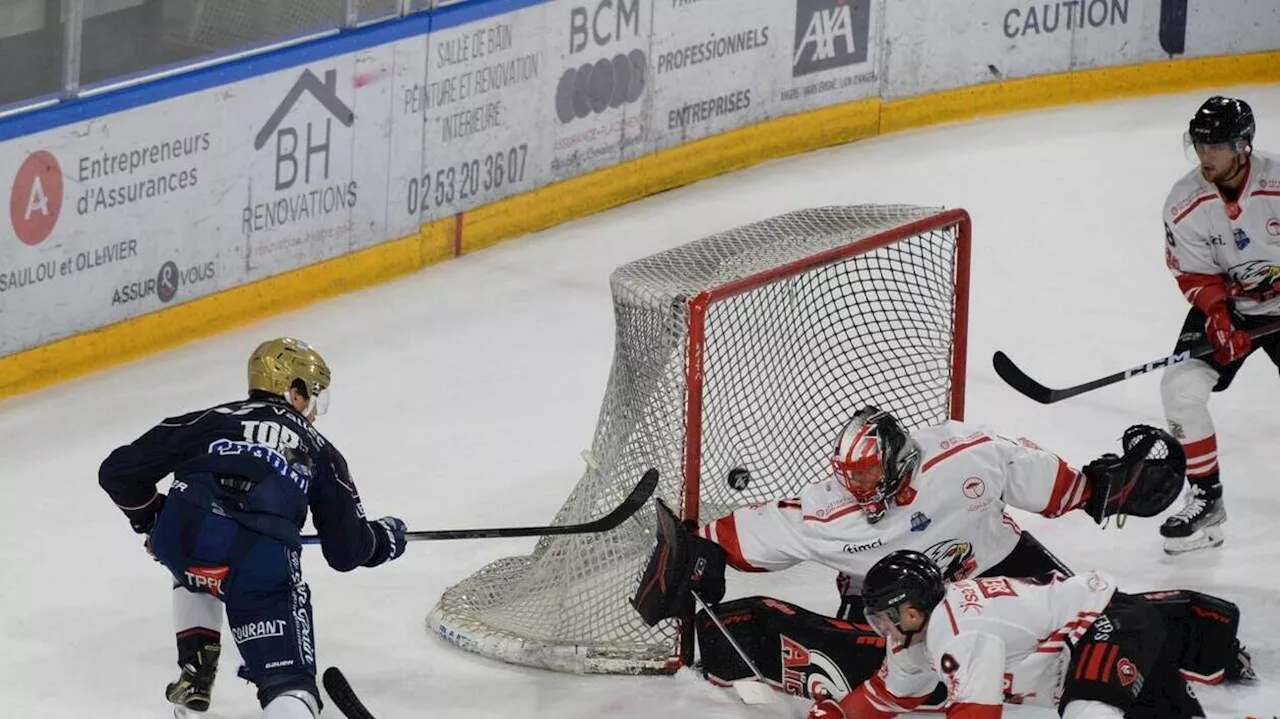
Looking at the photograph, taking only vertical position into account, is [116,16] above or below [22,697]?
above

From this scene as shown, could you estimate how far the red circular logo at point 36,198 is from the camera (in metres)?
7.34

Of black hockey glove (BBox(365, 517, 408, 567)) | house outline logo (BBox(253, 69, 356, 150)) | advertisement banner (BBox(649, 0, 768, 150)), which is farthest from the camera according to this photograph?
advertisement banner (BBox(649, 0, 768, 150))

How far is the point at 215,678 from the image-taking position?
554 cm

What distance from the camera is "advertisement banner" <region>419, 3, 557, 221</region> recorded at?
28.0 feet

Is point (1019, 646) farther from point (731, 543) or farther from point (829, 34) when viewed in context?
point (829, 34)

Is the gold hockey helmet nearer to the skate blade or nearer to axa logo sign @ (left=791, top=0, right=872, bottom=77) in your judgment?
the skate blade

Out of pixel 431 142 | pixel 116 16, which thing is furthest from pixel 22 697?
pixel 431 142

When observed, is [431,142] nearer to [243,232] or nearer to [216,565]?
[243,232]

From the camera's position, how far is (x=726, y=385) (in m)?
5.95

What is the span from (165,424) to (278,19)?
10.3ft

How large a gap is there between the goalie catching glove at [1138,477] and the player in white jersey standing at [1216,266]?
1.93ft

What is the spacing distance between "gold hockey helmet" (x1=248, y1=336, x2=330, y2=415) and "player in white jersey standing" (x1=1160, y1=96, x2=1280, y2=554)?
2281 millimetres

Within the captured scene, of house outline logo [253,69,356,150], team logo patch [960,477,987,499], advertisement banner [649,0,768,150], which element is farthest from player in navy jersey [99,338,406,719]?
advertisement banner [649,0,768,150]

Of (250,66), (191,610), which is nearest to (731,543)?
(191,610)
